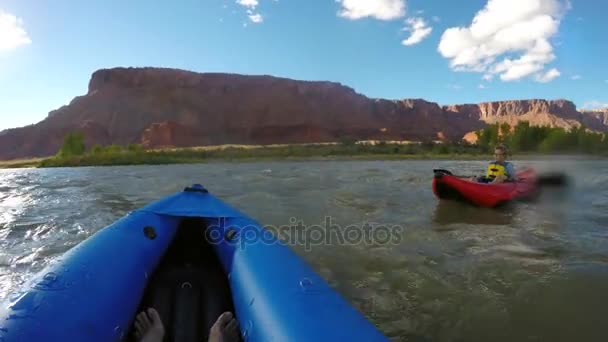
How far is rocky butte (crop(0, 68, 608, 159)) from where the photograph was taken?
7225 cm

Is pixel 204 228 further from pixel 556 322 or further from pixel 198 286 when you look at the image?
pixel 556 322

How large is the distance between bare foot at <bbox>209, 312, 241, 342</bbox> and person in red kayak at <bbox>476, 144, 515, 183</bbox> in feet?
22.4

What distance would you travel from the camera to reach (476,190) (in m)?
6.92

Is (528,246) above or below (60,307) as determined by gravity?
below

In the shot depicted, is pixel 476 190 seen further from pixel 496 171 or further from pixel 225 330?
pixel 225 330

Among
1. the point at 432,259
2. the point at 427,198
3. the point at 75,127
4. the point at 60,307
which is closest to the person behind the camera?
the point at 60,307

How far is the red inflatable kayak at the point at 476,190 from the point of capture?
22.7 ft

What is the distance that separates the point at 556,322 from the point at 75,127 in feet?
275

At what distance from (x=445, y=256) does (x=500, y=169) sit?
14.3 ft

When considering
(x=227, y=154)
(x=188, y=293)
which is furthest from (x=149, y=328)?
(x=227, y=154)

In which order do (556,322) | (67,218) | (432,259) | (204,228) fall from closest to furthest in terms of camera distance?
(556,322) → (204,228) → (432,259) → (67,218)

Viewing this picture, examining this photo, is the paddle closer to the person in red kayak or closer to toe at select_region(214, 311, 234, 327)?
the person in red kayak

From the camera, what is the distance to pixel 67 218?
6.47m

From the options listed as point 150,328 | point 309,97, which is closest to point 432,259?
point 150,328
